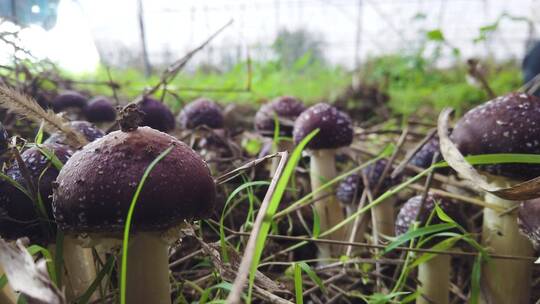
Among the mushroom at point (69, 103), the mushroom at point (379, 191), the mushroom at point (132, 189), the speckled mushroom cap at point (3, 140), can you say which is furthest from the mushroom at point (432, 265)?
the mushroom at point (69, 103)

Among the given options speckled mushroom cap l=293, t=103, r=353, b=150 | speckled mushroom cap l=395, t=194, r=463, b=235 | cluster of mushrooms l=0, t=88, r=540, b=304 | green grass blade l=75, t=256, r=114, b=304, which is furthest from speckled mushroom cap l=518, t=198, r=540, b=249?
green grass blade l=75, t=256, r=114, b=304

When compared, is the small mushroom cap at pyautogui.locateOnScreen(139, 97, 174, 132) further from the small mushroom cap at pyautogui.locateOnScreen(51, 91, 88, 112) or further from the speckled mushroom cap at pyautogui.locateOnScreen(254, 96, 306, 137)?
the small mushroom cap at pyautogui.locateOnScreen(51, 91, 88, 112)

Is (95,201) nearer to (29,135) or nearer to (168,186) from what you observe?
(168,186)

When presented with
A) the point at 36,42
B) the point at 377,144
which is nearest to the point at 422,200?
the point at 377,144

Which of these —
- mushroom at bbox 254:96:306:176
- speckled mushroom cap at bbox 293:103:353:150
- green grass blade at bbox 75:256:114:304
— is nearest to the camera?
green grass blade at bbox 75:256:114:304

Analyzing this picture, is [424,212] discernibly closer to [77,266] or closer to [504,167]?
[504,167]

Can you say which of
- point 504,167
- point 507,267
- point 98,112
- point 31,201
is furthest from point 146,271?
point 98,112
